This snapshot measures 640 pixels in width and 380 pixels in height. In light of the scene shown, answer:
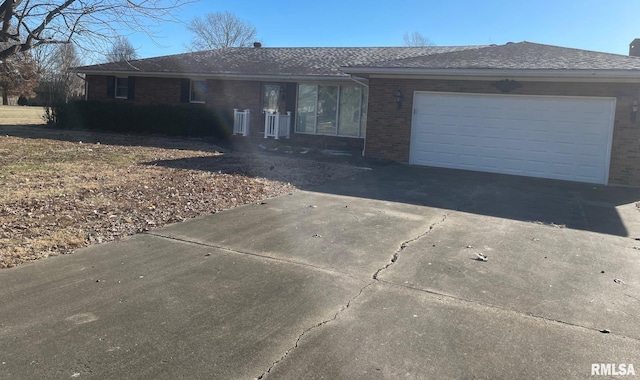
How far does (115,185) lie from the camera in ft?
29.4

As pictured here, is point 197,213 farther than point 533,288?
Yes

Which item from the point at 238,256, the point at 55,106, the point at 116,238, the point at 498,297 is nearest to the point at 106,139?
the point at 55,106

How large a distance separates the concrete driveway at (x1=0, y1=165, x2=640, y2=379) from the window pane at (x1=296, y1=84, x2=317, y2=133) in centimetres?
1169

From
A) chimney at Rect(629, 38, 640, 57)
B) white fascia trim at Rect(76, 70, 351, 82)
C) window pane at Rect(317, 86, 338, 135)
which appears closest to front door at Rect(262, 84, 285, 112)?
white fascia trim at Rect(76, 70, 351, 82)

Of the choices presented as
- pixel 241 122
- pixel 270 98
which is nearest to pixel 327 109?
pixel 270 98

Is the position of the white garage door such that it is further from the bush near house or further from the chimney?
the bush near house

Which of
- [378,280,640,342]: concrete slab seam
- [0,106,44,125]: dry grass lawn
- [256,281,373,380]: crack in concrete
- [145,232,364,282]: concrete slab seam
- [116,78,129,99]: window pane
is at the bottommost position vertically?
[256,281,373,380]: crack in concrete

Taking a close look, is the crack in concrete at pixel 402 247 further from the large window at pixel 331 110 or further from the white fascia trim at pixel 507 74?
the large window at pixel 331 110

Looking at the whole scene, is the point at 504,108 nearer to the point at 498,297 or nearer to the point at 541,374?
the point at 498,297

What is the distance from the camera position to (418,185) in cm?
1103

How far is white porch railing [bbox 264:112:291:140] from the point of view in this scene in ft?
60.6

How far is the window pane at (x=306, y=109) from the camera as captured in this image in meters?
18.8

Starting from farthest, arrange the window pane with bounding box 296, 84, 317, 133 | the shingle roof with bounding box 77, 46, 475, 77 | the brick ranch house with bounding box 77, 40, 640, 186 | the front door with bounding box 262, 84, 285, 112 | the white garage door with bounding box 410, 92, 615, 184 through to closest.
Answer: the front door with bounding box 262, 84, 285, 112 < the shingle roof with bounding box 77, 46, 475, 77 < the window pane with bounding box 296, 84, 317, 133 < the white garage door with bounding box 410, 92, 615, 184 < the brick ranch house with bounding box 77, 40, 640, 186

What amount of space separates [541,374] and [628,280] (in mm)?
2621
